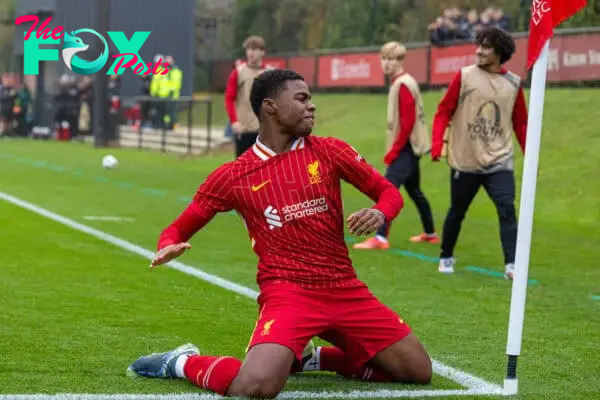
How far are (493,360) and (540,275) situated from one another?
178 inches

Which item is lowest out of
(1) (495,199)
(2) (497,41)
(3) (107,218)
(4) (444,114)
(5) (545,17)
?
(3) (107,218)

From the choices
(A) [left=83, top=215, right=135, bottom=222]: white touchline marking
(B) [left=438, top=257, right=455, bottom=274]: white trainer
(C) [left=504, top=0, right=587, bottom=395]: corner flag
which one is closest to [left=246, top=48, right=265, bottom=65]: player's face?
(A) [left=83, top=215, right=135, bottom=222]: white touchline marking

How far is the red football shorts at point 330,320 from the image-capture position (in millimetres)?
6555

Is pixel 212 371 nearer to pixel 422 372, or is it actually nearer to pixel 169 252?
pixel 169 252

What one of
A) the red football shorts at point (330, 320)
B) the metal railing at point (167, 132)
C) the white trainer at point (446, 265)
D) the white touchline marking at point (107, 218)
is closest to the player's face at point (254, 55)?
the white touchline marking at point (107, 218)

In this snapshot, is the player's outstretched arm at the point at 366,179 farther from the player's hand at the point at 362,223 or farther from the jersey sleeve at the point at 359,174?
the player's hand at the point at 362,223

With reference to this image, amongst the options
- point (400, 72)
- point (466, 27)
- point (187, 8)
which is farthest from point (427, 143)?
point (187, 8)

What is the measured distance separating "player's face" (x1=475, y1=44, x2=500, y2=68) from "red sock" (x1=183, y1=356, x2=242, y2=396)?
16.1 ft

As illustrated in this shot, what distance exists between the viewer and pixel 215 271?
11547 mm

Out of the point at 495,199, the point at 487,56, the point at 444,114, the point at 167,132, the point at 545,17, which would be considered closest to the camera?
the point at 545,17

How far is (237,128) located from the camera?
16.0 metres

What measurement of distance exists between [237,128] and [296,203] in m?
9.35

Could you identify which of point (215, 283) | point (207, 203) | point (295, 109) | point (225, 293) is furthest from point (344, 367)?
point (215, 283)

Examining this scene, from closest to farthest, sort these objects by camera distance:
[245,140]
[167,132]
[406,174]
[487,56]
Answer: [487,56], [406,174], [245,140], [167,132]
